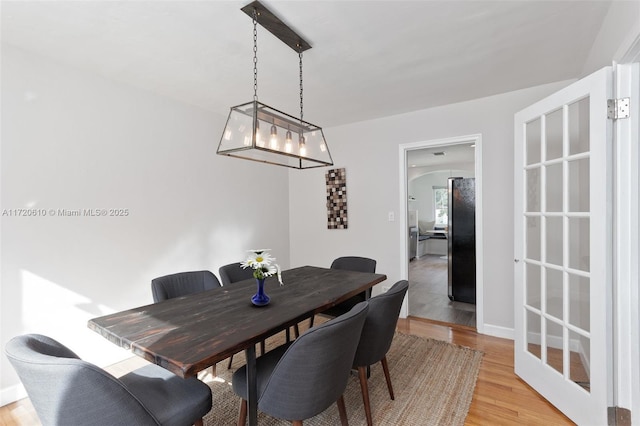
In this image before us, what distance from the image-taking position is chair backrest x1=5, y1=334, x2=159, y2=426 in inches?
38.0

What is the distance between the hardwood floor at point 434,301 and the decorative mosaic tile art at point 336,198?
152 cm

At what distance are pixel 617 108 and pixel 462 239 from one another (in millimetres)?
2694

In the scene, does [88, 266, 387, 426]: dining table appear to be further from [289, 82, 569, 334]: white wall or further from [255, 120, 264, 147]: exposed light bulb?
[289, 82, 569, 334]: white wall

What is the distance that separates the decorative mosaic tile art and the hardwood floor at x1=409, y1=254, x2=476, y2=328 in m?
1.52

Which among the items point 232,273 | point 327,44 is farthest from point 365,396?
point 327,44

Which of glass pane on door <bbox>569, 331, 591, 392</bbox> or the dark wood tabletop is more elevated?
the dark wood tabletop

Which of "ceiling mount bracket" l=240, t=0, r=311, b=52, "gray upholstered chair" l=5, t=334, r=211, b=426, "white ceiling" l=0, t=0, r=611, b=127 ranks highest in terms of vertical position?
"white ceiling" l=0, t=0, r=611, b=127

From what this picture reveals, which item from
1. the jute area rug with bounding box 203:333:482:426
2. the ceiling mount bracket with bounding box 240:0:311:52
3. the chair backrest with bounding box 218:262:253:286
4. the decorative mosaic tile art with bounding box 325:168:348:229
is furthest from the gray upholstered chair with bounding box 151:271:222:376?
the decorative mosaic tile art with bounding box 325:168:348:229

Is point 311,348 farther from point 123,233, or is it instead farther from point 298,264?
point 298,264

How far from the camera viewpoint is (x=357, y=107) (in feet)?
11.2

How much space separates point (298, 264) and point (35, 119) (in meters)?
3.29

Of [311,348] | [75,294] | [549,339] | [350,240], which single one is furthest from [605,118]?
[75,294]

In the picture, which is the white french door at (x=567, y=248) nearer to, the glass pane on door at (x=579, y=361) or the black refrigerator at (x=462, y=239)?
the glass pane on door at (x=579, y=361)

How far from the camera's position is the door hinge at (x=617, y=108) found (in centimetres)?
161
